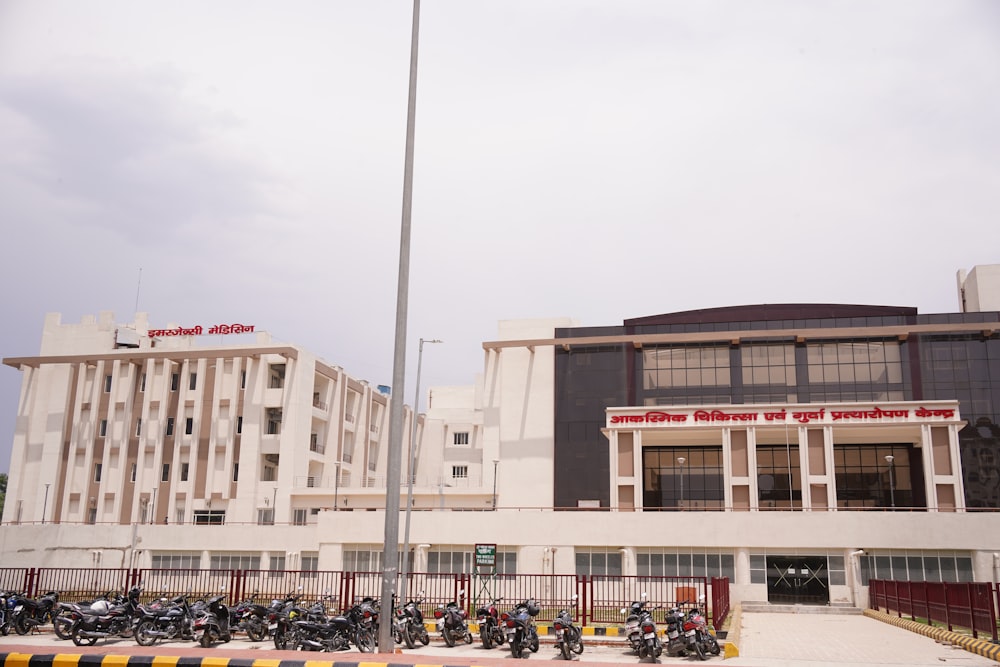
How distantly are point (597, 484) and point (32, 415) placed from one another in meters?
49.1

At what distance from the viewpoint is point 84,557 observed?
6562 cm

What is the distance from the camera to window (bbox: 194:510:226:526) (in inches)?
2808

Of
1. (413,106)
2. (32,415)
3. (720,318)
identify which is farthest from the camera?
(32,415)

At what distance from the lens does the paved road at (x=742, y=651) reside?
18172 millimetres

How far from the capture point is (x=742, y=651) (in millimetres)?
23328

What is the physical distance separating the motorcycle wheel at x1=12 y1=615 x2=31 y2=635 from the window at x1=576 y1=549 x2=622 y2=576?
33103 mm

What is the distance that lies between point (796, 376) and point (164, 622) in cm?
5061

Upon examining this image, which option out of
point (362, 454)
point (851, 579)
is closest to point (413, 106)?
point (851, 579)

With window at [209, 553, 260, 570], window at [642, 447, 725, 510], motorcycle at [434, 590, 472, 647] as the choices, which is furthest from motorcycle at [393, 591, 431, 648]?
window at [209, 553, 260, 570]

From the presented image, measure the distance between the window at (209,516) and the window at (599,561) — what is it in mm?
32185

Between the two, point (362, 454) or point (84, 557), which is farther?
point (362, 454)

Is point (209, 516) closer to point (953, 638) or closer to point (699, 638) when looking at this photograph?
point (699, 638)

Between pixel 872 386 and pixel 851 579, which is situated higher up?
pixel 872 386

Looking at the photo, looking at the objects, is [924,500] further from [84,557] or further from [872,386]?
[84,557]
